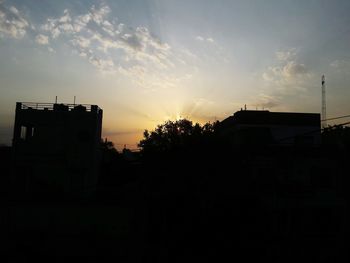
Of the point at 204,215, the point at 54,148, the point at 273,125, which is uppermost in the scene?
the point at 273,125

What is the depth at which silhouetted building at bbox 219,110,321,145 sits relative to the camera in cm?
3519

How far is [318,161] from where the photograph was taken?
26656mm

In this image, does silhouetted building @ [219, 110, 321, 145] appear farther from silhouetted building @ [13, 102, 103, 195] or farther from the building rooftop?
silhouetted building @ [13, 102, 103, 195]

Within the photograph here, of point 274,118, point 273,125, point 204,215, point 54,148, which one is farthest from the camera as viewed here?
point 274,118

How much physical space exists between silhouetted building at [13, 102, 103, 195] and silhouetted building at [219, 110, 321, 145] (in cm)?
1640

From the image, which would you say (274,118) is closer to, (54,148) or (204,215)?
(204,215)

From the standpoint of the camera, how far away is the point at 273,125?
3600 cm

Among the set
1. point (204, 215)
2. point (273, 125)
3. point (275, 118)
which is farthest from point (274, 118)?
point (204, 215)

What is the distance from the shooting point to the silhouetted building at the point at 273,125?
35.2m

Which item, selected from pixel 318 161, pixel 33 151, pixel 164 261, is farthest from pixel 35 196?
pixel 318 161

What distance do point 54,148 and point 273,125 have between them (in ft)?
78.2

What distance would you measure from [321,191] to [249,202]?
33.8 ft

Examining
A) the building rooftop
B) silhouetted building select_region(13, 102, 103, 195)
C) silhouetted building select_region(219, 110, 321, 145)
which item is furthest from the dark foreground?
the building rooftop

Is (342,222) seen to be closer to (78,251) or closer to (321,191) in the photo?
(321,191)
